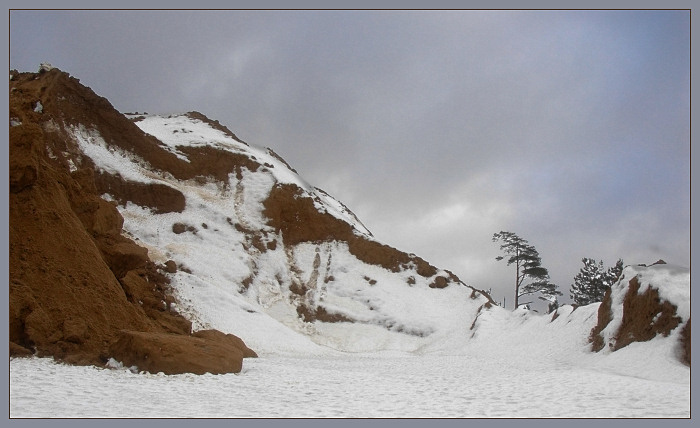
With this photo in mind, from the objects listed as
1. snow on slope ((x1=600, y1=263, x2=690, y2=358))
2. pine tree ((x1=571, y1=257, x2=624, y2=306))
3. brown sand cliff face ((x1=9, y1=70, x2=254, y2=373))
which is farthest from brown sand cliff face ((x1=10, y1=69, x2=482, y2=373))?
pine tree ((x1=571, y1=257, x2=624, y2=306))

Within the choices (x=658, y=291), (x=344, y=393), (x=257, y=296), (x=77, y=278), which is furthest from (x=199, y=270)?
(x=658, y=291)

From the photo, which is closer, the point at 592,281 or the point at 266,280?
the point at 266,280

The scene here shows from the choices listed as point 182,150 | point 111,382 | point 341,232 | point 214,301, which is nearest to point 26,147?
point 111,382

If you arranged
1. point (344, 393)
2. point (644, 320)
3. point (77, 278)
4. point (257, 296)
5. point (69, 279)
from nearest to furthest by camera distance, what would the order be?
point (344, 393) < point (69, 279) < point (77, 278) < point (644, 320) < point (257, 296)

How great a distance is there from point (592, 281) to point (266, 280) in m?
35.2

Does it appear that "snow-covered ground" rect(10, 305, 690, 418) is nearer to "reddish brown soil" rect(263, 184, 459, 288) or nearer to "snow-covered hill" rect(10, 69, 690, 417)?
"snow-covered hill" rect(10, 69, 690, 417)

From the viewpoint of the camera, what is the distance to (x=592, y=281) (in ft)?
170

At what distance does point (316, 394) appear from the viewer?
10.7m

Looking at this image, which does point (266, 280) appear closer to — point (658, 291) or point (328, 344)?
point (328, 344)

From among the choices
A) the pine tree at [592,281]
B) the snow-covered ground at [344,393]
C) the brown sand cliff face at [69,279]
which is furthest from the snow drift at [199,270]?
the pine tree at [592,281]

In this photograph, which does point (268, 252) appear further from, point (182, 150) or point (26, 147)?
point (26, 147)

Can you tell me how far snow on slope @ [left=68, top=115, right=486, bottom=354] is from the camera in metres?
28.9

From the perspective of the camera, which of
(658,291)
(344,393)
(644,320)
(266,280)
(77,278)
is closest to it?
(344,393)

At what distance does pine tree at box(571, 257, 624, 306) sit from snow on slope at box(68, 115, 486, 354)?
1771cm
